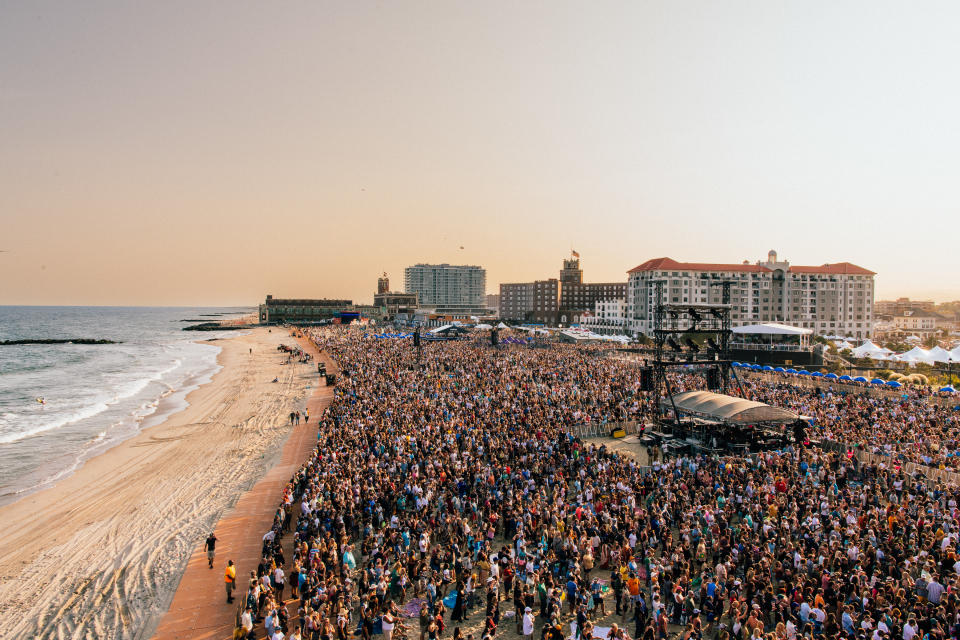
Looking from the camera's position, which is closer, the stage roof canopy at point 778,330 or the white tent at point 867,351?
the white tent at point 867,351

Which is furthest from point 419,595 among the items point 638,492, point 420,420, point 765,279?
point 765,279

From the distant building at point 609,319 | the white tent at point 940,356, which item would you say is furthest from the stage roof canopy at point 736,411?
the distant building at point 609,319

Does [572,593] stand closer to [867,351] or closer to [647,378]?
[647,378]

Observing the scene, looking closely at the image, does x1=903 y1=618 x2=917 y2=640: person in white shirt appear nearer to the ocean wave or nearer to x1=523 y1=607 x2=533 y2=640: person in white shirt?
x1=523 y1=607 x2=533 y2=640: person in white shirt

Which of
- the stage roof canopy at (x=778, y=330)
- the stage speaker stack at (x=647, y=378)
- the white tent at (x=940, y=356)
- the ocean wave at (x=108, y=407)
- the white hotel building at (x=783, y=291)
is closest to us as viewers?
the stage speaker stack at (x=647, y=378)

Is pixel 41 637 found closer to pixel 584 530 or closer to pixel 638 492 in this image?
pixel 584 530

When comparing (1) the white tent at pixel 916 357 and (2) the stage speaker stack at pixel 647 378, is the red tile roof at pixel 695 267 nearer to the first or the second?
(1) the white tent at pixel 916 357

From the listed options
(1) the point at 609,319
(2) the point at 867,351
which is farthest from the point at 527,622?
(1) the point at 609,319
